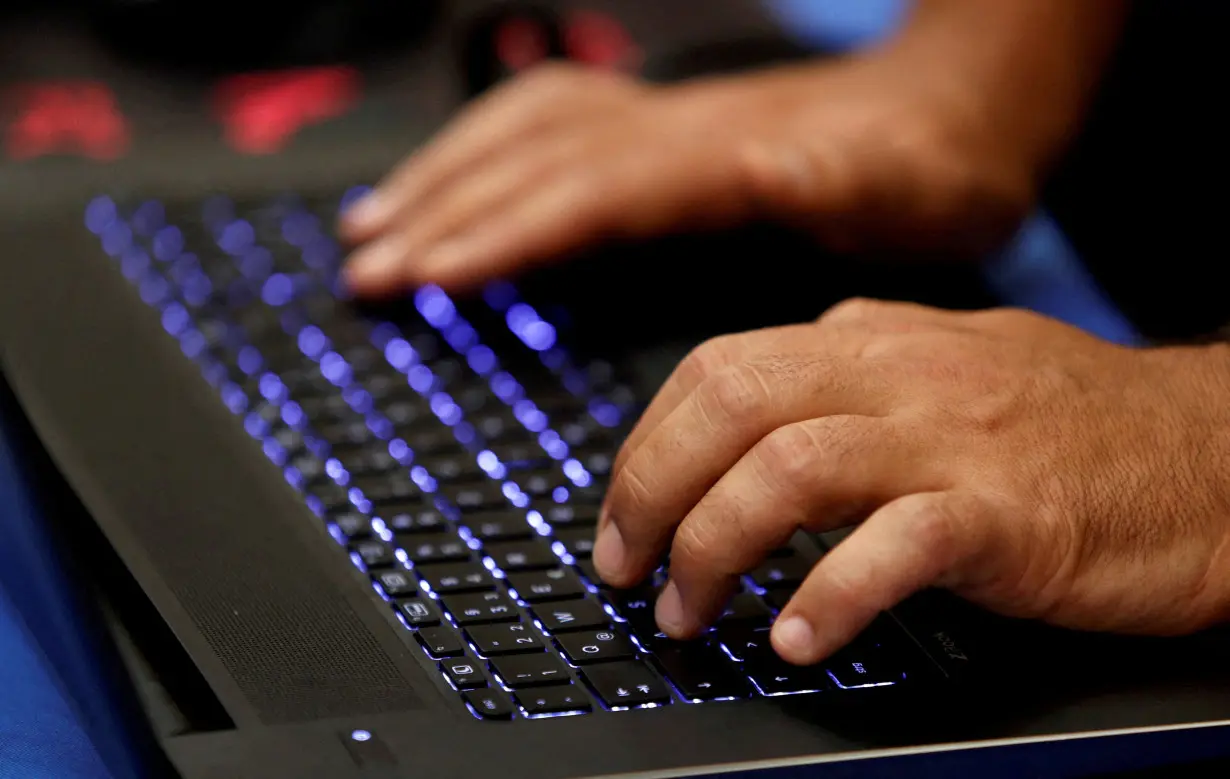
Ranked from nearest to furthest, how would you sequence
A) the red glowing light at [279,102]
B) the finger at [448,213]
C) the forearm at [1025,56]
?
the finger at [448,213]
the forearm at [1025,56]
the red glowing light at [279,102]

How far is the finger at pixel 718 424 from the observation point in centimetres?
52

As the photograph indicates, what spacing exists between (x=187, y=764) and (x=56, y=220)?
1.61 feet

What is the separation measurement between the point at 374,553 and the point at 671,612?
127mm

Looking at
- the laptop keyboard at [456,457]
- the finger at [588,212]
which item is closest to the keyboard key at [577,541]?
the laptop keyboard at [456,457]

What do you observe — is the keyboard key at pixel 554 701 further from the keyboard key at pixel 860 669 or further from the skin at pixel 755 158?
the skin at pixel 755 158

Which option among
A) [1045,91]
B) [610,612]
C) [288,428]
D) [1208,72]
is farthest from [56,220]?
[1208,72]

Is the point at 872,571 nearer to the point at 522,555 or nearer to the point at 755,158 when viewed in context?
the point at 522,555

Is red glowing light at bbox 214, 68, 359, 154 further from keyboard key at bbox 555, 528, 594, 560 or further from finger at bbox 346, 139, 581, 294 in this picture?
keyboard key at bbox 555, 528, 594, 560

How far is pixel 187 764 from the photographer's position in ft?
1.44

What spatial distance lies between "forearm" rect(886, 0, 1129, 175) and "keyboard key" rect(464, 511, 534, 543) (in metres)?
0.47

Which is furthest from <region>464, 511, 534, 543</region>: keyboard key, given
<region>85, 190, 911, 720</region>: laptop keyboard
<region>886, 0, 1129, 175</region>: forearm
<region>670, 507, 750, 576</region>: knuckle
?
<region>886, 0, 1129, 175</region>: forearm

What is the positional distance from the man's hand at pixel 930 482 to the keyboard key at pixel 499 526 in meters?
0.05

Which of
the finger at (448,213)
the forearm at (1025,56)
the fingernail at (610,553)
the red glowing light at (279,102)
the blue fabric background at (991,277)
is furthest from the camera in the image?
the red glowing light at (279,102)

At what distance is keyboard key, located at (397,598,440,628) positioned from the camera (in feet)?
1.72
